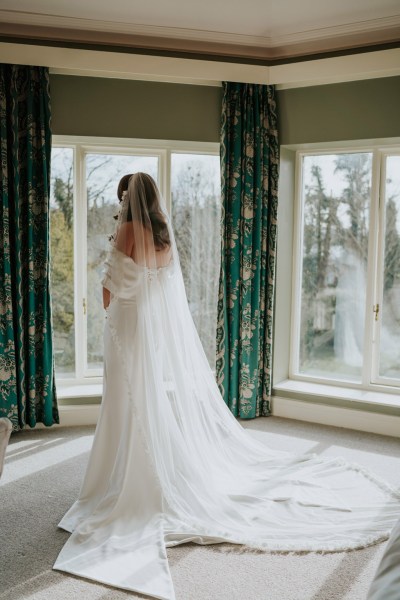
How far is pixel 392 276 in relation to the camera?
4441 mm

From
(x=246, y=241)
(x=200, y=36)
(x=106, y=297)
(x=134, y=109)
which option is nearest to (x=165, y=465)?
(x=106, y=297)

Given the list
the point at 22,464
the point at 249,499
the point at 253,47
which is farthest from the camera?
the point at 253,47

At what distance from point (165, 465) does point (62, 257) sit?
2.19 metres

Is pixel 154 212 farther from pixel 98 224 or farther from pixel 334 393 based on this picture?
pixel 334 393

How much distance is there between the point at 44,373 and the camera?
417cm

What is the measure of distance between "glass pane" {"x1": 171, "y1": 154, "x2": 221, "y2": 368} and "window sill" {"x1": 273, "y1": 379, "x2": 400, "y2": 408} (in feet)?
2.33

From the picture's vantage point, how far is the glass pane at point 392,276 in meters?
4.40

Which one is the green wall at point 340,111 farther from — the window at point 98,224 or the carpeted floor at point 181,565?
the carpeted floor at point 181,565

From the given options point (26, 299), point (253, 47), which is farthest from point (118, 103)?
point (26, 299)

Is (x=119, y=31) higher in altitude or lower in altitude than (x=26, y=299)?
higher

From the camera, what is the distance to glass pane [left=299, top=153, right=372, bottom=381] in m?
4.57

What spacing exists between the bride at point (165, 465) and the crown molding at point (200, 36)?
5.21ft

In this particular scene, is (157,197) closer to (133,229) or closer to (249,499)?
(133,229)

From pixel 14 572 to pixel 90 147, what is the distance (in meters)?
3.06
